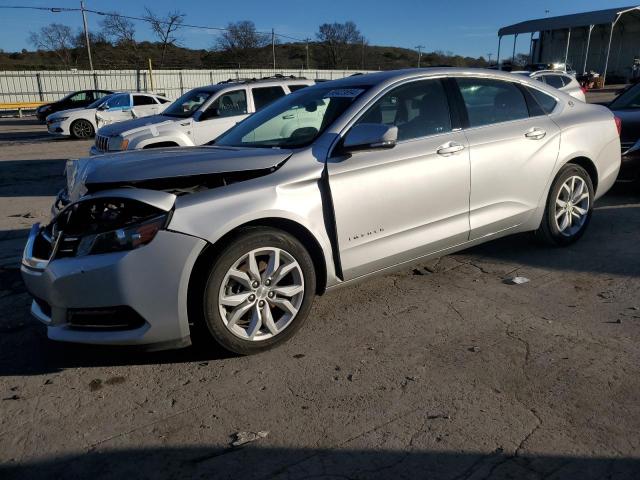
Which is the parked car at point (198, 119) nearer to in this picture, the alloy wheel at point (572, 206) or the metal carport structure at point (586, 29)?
the alloy wheel at point (572, 206)

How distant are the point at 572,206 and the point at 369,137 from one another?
2639 millimetres

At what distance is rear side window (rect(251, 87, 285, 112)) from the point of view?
9805 millimetres

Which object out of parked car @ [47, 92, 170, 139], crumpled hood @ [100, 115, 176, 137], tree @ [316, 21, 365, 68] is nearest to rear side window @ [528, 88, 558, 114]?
crumpled hood @ [100, 115, 176, 137]

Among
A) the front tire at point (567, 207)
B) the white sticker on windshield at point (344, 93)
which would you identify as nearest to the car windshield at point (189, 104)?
the white sticker on windshield at point (344, 93)

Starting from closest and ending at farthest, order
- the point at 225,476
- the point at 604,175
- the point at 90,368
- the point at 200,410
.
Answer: the point at 225,476
the point at 200,410
the point at 90,368
the point at 604,175

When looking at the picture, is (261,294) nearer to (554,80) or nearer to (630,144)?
(630,144)

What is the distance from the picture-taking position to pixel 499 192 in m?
4.34

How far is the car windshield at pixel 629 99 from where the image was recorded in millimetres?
7734

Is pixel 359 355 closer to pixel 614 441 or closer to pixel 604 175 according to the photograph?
pixel 614 441

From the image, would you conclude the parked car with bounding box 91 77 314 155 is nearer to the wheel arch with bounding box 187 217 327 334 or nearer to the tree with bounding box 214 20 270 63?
the wheel arch with bounding box 187 217 327 334

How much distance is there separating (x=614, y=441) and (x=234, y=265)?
210 cm

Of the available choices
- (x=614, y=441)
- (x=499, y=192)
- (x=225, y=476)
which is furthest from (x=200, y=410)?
(x=499, y=192)

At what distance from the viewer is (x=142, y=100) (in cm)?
1853

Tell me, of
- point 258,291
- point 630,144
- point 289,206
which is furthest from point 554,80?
point 258,291
